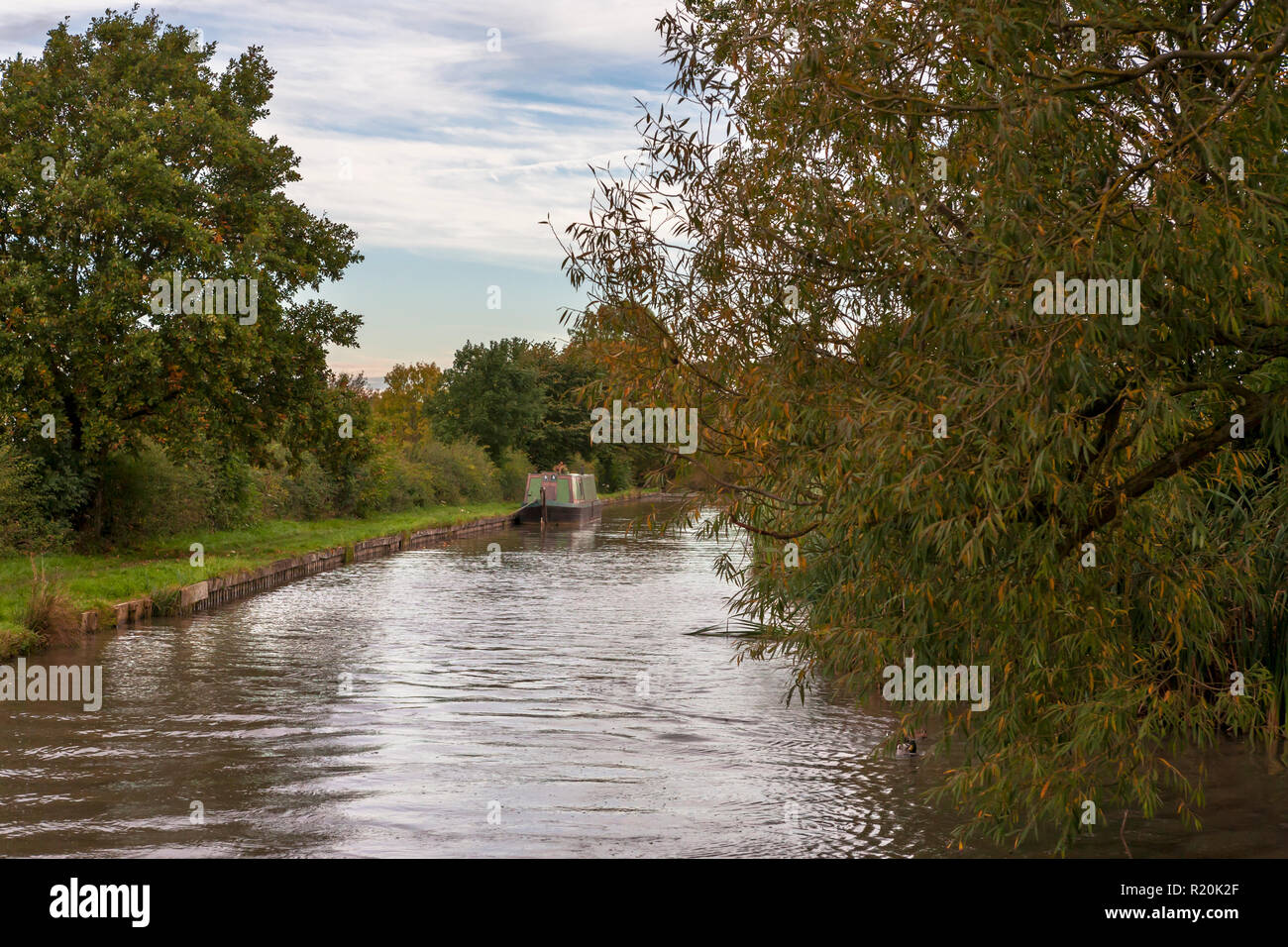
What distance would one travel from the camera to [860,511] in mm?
5789

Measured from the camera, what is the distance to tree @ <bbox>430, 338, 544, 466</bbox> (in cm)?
6294

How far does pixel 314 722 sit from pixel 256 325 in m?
12.6

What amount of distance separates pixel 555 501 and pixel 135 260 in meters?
27.5

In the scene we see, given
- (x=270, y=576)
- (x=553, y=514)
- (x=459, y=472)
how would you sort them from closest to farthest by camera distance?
(x=270, y=576), (x=553, y=514), (x=459, y=472)

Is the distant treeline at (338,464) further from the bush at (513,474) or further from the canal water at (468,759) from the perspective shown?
the canal water at (468,759)

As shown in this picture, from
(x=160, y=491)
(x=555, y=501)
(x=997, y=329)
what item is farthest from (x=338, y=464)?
(x=997, y=329)

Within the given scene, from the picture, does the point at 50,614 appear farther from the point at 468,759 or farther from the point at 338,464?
the point at 338,464

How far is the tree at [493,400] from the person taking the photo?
206 ft

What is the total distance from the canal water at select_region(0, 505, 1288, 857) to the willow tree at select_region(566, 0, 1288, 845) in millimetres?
1637

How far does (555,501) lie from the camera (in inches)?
1907

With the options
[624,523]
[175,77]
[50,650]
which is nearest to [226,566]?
[50,650]

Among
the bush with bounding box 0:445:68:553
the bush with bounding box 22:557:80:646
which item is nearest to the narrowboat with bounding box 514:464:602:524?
the bush with bounding box 0:445:68:553

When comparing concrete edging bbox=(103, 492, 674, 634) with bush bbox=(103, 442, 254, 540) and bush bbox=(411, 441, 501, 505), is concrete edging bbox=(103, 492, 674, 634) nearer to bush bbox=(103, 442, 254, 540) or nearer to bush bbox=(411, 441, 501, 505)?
bush bbox=(103, 442, 254, 540)

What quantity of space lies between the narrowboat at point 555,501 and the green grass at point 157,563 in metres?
11.4
